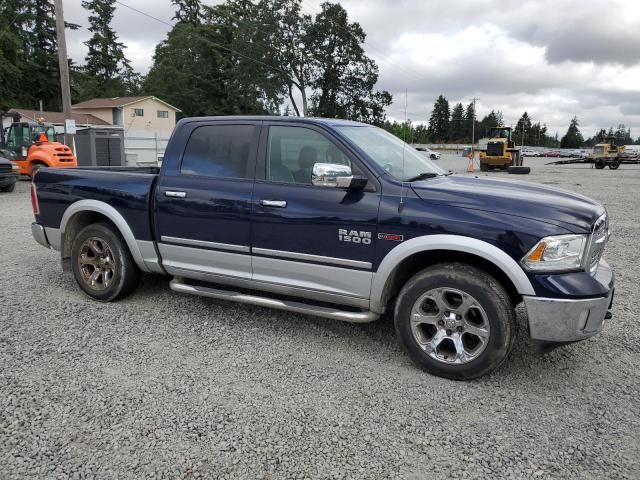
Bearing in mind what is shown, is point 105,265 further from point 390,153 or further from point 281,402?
point 390,153

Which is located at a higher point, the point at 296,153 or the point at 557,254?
the point at 296,153

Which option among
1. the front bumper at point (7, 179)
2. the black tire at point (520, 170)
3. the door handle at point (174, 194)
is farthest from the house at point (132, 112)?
the door handle at point (174, 194)

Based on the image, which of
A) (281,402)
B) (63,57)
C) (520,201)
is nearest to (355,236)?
(520,201)

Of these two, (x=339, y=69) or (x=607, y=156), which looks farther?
(x=339, y=69)

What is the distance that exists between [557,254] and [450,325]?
85 cm

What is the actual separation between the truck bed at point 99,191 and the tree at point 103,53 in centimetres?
7195

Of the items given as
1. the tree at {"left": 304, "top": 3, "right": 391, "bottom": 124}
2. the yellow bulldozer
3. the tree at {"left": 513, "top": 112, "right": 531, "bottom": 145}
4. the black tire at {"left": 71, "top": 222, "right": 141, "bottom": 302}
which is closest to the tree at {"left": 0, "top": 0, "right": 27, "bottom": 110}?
the tree at {"left": 304, "top": 3, "right": 391, "bottom": 124}

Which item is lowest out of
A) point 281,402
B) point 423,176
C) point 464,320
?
point 281,402

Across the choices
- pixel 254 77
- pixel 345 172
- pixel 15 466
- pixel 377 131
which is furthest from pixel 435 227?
pixel 254 77

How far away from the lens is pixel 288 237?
161 inches

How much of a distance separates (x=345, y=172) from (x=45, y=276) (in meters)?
4.23

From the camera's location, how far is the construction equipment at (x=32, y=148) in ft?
56.6

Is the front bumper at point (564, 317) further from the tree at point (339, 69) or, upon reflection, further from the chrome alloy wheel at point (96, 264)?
the tree at point (339, 69)

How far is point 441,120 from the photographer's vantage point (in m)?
127
